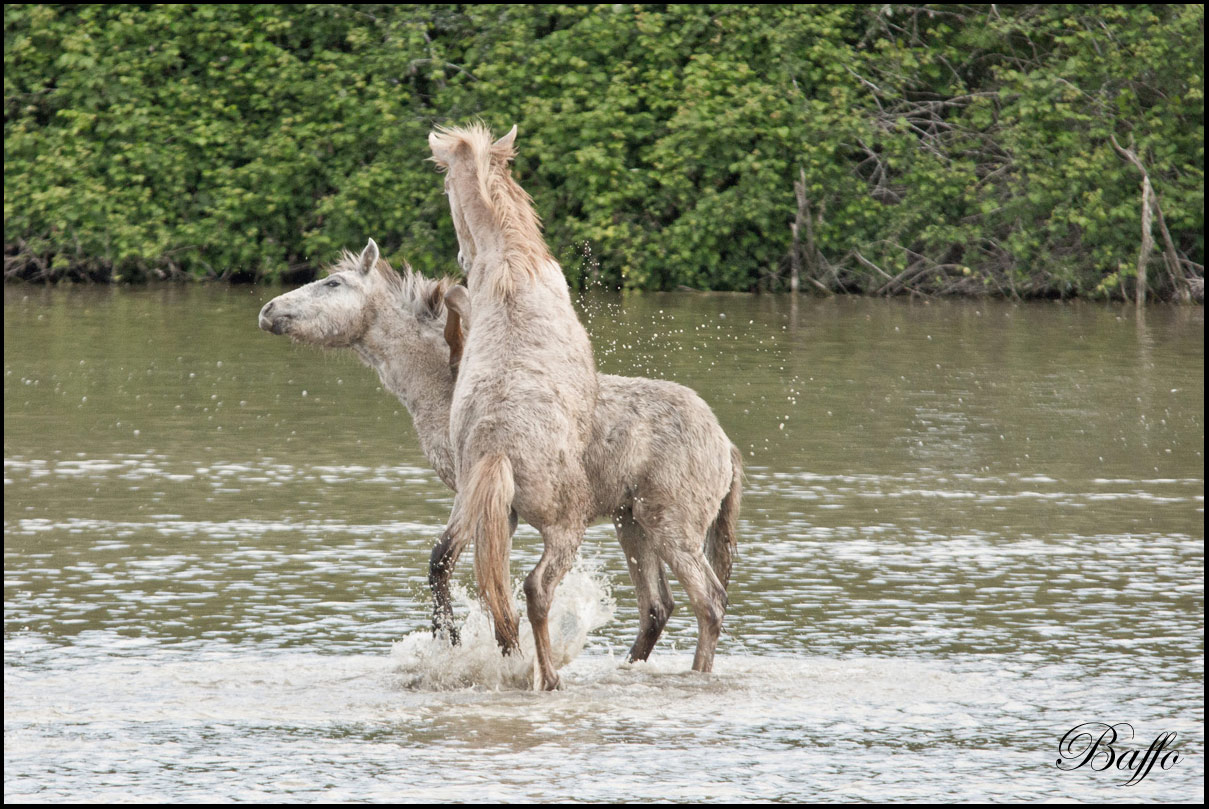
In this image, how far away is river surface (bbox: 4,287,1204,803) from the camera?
19.9 feet

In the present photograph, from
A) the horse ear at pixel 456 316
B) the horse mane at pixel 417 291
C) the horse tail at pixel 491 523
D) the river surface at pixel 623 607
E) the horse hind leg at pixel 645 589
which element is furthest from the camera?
the horse mane at pixel 417 291

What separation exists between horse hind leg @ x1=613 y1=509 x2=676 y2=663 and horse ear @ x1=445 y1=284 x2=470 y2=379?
994 millimetres

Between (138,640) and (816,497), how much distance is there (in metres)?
4.53

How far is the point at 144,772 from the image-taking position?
5.89 metres

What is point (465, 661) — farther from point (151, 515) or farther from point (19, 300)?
point (19, 300)

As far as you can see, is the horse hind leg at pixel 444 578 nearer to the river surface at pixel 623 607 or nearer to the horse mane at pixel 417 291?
the river surface at pixel 623 607

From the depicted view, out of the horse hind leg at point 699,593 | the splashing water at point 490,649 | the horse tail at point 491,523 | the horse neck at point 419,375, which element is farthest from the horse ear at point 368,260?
the horse hind leg at point 699,593

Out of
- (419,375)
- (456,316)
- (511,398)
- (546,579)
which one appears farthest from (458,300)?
(546,579)

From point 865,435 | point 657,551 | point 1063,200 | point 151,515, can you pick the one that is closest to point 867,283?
point 1063,200

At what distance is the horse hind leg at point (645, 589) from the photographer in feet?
24.7

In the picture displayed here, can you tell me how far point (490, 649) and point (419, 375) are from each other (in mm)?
1308

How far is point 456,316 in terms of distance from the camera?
301 inches

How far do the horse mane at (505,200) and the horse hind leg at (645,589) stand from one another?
3.59 ft

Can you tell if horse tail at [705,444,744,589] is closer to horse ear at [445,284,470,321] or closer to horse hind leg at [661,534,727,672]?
horse hind leg at [661,534,727,672]
